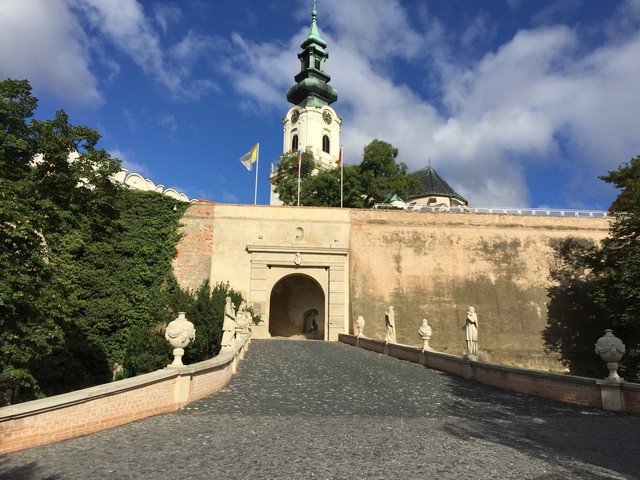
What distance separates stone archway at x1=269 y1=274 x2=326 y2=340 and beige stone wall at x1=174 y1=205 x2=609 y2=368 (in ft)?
16.6

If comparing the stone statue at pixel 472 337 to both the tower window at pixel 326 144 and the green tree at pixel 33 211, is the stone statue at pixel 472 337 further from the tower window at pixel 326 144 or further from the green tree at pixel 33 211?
the tower window at pixel 326 144

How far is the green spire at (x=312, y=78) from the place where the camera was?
52000 mm

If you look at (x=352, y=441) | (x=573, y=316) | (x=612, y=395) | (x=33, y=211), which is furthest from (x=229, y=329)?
(x=573, y=316)

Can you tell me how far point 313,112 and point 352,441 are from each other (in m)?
47.7

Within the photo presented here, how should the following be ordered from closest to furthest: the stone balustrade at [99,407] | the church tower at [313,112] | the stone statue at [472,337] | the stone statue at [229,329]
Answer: the stone balustrade at [99,407]
the stone statue at [229,329]
the stone statue at [472,337]
the church tower at [313,112]

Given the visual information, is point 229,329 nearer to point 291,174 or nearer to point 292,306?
point 292,306

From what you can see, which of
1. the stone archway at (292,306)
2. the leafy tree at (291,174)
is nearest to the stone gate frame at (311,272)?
the stone archway at (292,306)

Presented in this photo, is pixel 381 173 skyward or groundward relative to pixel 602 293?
skyward

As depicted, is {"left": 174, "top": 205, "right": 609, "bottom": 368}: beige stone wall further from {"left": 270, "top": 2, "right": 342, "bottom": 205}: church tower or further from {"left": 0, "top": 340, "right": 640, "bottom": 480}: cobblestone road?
{"left": 270, "top": 2, "right": 342, "bottom": 205}: church tower

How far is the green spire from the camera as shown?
5200 cm

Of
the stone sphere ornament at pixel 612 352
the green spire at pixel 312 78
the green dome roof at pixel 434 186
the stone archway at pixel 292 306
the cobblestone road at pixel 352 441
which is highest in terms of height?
the green spire at pixel 312 78

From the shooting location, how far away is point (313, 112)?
50.9 m

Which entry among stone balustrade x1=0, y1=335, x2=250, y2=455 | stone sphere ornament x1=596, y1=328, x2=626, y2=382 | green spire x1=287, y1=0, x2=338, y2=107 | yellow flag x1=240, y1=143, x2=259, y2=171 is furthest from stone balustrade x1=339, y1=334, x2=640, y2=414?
green spire x1=287, y1=0, x2=338, y2=107

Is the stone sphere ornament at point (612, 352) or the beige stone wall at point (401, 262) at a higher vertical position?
the beige stone wall at point (401, 262)
